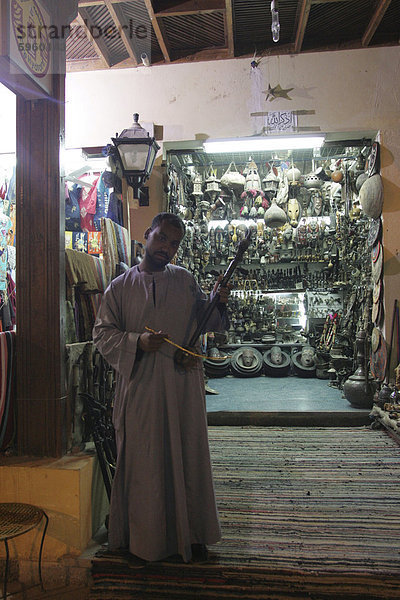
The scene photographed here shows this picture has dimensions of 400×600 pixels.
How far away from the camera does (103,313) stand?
2.48 metres

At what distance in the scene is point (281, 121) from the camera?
17.4 feet

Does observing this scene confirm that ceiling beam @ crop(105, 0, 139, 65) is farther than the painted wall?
No

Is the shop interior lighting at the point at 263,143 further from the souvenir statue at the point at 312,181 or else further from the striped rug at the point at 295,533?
the striped rug at the point at 295,533

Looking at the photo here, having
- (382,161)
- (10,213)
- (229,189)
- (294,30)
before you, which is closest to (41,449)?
(10,213)

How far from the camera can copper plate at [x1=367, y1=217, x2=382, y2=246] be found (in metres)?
5.27

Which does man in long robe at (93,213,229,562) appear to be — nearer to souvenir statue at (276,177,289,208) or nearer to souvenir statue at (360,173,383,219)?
souvenir statue at (360,173,383,219)

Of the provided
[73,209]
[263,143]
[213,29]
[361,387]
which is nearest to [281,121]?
[263,143]

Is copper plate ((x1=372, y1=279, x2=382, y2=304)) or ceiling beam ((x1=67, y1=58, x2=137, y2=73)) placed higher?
ceiling beam ((x1=67, y1=58, x2=137, y2=73))

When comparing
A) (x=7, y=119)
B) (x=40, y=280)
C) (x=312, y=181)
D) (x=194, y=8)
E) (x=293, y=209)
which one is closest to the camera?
(x=40, y=280)

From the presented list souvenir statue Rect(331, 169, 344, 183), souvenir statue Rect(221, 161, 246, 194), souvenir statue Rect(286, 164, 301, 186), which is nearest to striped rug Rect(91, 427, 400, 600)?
souvenir statue Rect(331, 169, 344, 183)

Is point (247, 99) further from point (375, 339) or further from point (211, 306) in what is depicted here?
point (211, 306)

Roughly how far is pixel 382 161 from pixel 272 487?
13.1 ft

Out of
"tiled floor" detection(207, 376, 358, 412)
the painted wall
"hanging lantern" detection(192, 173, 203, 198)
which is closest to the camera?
the painted wall

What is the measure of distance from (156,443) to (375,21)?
5.19 meters
